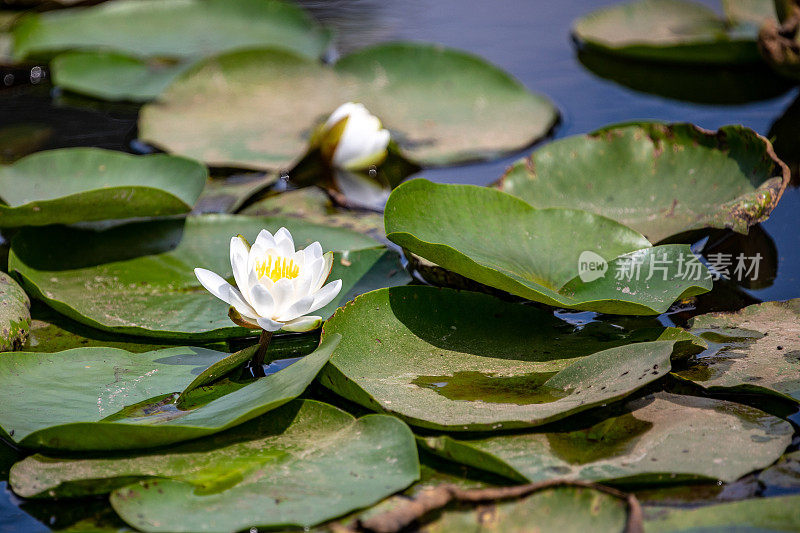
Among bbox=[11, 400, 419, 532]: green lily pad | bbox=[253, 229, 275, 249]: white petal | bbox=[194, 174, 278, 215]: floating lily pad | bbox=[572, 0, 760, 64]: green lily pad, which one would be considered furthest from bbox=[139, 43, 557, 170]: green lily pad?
bbox=[11, 400, 419, 532]: green lily pad

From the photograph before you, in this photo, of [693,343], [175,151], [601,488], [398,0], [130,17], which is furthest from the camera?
[398,0]

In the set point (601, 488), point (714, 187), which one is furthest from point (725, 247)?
point (601, 488)

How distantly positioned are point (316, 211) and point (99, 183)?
0.57 m

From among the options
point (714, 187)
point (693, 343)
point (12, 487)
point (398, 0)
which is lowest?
point (12, 487)

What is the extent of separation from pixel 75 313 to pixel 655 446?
1189 mm

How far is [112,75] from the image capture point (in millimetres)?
3082

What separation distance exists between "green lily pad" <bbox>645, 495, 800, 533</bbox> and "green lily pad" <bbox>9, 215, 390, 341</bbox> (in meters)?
0.82

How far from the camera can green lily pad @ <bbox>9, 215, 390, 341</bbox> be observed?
5.57 feet

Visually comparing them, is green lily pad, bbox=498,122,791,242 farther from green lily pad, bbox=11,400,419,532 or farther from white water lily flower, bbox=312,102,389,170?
green lily pad, bbox=11,400,419,532

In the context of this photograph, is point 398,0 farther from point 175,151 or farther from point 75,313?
point 75,313

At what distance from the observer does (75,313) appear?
1692mm

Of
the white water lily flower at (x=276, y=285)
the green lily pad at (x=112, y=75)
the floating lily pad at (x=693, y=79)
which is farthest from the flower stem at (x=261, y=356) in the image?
the floating lily pad at (x=693, y=79)

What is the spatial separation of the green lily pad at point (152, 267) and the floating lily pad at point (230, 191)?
157 mm

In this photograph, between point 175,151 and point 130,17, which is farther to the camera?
point 130,17
